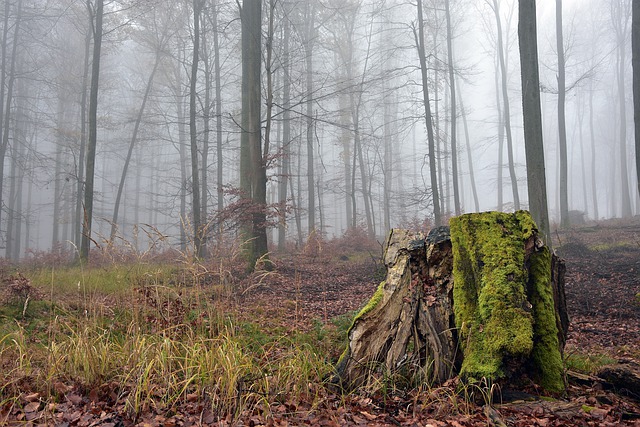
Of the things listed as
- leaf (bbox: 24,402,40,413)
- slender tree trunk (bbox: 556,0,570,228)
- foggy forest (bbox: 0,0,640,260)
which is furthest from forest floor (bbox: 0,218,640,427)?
slender tree trunk (bbox: 556,0,570,228)

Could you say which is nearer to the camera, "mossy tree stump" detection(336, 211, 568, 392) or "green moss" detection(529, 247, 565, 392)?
"mossy tree stump" detection(336, 211, 568, 392)

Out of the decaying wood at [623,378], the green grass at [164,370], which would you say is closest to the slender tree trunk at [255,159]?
the green grass at [164,370]

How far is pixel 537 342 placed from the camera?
329 cm

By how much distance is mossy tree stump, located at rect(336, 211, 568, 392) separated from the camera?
309 centimetres

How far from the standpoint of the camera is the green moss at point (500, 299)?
9.89ft

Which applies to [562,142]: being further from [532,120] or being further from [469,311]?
[469,311]

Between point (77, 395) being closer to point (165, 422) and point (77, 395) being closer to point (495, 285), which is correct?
point (165, 422)

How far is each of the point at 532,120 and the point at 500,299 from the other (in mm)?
6833

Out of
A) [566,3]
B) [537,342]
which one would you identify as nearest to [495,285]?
[537,342]

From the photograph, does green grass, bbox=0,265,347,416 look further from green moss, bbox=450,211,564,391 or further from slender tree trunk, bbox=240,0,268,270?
slender tree trunk, bbox=240,0,268,270

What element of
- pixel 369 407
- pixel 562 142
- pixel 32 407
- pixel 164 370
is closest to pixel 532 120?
pixel 369 407

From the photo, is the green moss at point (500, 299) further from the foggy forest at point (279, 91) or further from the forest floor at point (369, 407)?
the foggy forest at point (279, 91)

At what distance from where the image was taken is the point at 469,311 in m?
3.33

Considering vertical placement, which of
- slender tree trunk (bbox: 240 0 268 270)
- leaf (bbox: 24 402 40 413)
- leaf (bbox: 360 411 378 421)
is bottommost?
leaf (bbox: 360 411 378 421)
